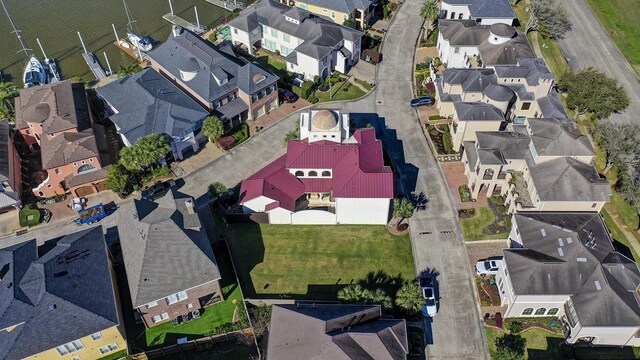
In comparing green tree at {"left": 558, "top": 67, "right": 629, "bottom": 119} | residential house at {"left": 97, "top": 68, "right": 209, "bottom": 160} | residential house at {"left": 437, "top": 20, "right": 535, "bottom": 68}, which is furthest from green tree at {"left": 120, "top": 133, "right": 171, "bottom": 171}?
green tree at {"left": 558, "top": 67, "right": 629, "bottom": 119}

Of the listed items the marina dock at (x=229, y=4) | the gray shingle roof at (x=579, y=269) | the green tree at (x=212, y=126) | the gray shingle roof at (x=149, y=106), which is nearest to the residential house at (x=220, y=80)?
the gray shingle roof at (x=149, y=106)

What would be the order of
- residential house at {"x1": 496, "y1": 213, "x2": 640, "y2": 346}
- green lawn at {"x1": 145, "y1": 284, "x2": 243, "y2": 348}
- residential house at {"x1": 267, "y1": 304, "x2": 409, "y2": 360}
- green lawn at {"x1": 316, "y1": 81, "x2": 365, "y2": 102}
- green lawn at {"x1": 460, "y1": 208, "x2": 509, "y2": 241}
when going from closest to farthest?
residential house at {"x1": 267, "y1": 304, "x2": 409, "y2": 360} < residential house at {"x1": 496, "y1": 213, "x2": 640, "y2": 346} < green lawn at {"x1": 145, "y1": 284, "x2": 243, "y2": 348} < green lawn at {"x1": 460, "y1": 208, "x2": 509, "y2": 241} < green lawn at {"x1": 316, "y1": 81, "x2": 365, "y2": 102}

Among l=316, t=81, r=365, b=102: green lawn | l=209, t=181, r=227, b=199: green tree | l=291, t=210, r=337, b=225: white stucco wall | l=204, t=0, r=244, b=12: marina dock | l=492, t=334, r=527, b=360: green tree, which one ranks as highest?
l=204, t=0, r=244, b=12: marina dock

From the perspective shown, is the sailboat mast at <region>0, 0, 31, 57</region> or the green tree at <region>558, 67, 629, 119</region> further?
the sailboat mast at <region>0, 0, 31, 57</region>

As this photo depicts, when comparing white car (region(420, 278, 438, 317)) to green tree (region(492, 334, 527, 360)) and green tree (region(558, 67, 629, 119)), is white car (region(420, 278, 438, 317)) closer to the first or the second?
green tree (region(492, 334, 527, 360))

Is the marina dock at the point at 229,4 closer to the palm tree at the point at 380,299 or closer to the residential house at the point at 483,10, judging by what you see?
the residential house at the point at 483,10

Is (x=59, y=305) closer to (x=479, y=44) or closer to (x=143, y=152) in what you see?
(x=143, y=152)
